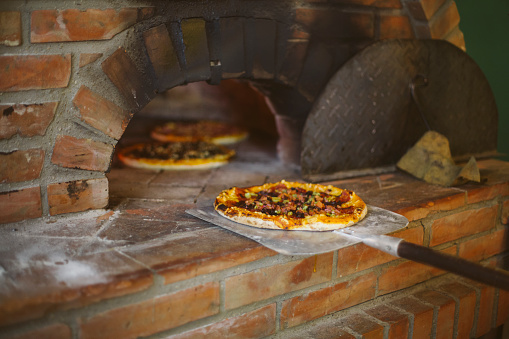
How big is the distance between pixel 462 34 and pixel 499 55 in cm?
27

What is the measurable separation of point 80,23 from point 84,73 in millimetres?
148

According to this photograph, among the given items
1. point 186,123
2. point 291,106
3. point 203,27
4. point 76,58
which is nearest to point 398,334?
point 291,106

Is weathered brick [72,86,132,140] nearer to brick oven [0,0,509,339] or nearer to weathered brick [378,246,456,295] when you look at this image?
brick oven [0,0,509,339]

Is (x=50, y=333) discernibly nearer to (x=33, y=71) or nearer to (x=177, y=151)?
(x=33, y=71)

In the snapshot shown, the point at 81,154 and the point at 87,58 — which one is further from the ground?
the point at 87,58

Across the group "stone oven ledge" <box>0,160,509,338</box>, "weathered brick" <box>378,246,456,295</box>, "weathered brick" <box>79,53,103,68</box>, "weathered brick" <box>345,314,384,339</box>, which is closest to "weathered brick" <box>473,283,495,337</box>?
"stone oven ledge" <box>0,160,509,338</box>

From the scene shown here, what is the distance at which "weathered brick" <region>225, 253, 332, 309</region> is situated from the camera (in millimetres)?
1259

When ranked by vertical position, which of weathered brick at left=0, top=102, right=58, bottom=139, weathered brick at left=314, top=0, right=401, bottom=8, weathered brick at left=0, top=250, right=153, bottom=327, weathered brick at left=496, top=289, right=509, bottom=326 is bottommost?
weathered brick at left=496, top=289, right=509, bottom=326

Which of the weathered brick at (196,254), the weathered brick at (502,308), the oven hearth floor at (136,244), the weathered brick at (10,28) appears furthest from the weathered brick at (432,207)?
the weathered brick at (10,28)

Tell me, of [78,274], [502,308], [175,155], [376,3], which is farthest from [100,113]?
[502,308]

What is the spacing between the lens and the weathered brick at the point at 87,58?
1.45 metres

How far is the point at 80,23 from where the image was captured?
143cm

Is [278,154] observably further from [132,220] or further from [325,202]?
[132,220]

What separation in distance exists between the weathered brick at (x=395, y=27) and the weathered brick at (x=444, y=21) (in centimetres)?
13
